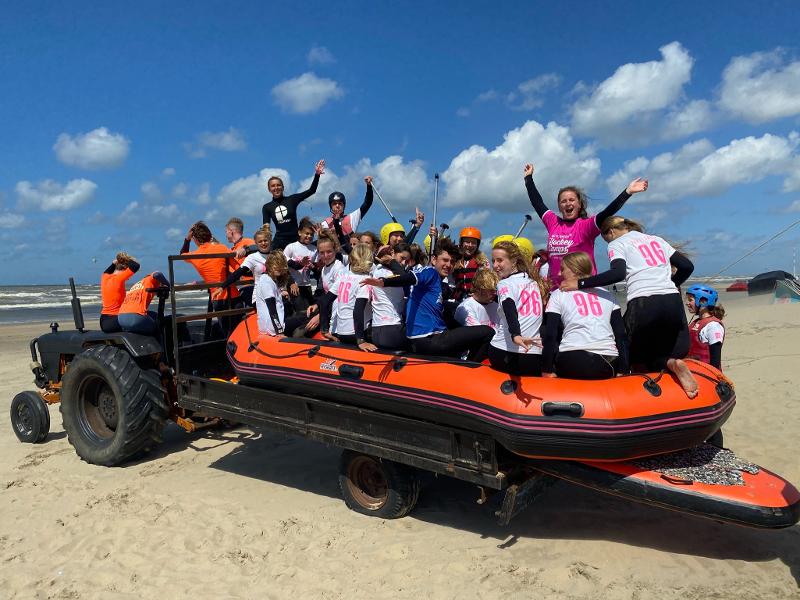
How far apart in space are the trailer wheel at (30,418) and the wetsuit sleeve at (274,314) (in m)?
3.21

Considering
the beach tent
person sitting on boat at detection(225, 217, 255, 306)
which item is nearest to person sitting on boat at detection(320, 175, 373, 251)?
person sitting on boat at detection(225, 217, 255, 306)

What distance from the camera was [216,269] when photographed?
6359mm

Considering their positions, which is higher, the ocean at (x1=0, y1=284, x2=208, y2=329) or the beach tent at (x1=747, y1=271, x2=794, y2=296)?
the ocean at (x1=0, y1=284, x2=208, y2=329)

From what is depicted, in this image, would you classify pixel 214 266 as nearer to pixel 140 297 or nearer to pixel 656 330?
pixel 140 297

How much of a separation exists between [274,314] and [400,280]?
1489 mm

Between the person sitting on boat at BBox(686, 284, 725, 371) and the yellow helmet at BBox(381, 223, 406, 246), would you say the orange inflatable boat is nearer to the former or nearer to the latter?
the person sitting on boat at BBox(686, 284, 725, 371)

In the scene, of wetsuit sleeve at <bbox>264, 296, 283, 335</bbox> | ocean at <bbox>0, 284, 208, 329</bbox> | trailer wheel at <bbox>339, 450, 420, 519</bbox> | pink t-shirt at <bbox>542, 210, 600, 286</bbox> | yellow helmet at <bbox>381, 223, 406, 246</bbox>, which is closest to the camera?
trailer wheel at <bbox>339, 450, 420, 519</bbox>

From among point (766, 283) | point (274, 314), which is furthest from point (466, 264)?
point (766, 283)

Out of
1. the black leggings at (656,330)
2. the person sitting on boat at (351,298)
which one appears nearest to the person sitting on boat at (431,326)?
the person sitting on boat at (351,298)

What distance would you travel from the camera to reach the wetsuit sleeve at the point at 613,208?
4252 millimetres

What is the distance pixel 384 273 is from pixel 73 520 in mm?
3168

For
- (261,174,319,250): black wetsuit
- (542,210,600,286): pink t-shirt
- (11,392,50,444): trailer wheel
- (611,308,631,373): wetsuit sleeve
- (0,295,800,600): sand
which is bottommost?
(0,295,800,600): sand

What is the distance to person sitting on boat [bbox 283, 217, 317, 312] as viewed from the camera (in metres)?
6.26

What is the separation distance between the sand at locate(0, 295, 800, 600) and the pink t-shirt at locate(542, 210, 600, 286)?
1926 millimetres
